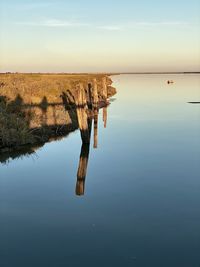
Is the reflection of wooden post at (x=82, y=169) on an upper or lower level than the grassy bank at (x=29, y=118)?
lower

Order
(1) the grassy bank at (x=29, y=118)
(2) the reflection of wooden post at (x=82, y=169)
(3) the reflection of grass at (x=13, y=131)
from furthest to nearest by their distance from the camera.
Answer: (1) the grassy bank at (x=29, y=118) < (3) the reflection of grass at (x=13, y=131) < (2) the reflection of wooden post at (x=82, y=169)

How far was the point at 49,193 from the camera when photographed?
1378 centimetres

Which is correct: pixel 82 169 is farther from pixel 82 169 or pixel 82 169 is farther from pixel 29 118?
pixel 29 118

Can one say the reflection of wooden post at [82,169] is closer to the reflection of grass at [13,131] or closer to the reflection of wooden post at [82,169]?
the reflection of wooden post at [82,169]

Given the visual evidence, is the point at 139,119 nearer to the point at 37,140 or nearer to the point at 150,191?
the point at 37,140

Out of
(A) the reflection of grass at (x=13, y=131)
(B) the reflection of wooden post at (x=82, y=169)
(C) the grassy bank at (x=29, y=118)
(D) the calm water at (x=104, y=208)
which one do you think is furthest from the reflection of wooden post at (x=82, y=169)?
(A) the reflection of grass at (x=13, y=131)

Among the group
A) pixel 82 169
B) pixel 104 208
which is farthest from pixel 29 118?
pixel 104 208

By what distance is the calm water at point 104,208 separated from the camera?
362 inches

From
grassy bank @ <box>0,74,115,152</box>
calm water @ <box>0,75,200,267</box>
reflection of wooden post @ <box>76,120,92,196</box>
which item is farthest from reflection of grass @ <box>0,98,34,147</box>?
reflection of wooden post @ <box>76,120,92,196</box>

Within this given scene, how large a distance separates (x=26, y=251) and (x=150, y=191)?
239 inches

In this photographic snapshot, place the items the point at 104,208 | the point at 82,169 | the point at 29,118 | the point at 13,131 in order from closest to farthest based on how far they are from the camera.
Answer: the point at 104,208 < the point at 82,169 < the point at 13,131 < the point at 29,118

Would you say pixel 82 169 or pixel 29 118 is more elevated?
pixel 29 118

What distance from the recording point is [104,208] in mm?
12289

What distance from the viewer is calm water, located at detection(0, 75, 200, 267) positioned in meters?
9.20
